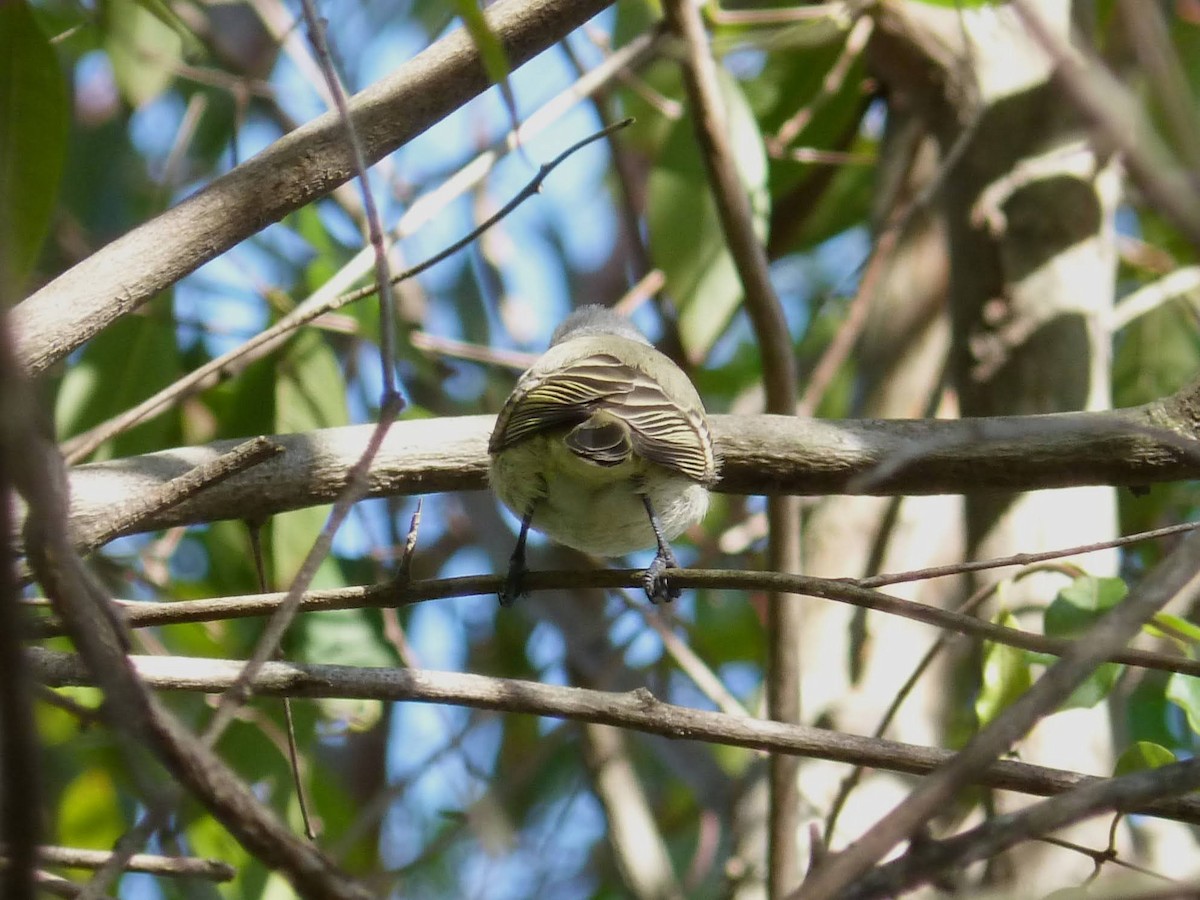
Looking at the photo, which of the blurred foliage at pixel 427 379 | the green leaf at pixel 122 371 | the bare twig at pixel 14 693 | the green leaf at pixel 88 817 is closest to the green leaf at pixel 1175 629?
the blurred foliage at pixel 427 379

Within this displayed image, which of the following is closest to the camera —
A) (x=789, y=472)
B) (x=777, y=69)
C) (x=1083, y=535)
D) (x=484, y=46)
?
(x=484, y=46)

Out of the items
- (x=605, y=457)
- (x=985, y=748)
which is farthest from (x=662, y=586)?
(x=985, y=748)

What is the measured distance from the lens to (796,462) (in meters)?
2.76

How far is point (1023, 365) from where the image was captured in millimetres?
4086

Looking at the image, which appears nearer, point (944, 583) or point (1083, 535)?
point (1083, 535)

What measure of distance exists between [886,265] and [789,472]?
2.79 m

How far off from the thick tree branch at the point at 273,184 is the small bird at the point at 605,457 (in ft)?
2.70

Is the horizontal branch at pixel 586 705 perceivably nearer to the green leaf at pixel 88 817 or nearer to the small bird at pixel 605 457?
the small bird at pixel 605 457

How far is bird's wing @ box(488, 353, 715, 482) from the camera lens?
3.07 metres

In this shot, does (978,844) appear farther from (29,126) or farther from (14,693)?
(29,126)

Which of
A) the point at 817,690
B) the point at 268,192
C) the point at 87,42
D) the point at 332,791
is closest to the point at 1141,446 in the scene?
the point at 268,192

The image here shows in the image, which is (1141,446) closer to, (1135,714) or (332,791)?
(1135,714)

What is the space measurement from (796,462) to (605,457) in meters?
0.50

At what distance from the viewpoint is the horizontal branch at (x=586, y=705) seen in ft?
6.44
